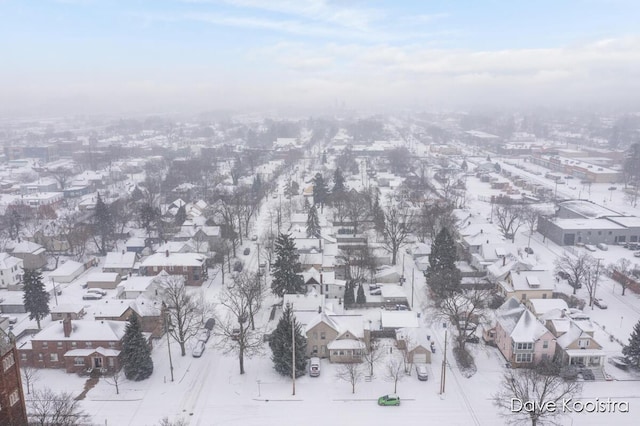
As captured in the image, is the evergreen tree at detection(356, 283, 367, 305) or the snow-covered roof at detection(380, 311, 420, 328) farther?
the evergreen tree at detection(356, 283, 367, 305)

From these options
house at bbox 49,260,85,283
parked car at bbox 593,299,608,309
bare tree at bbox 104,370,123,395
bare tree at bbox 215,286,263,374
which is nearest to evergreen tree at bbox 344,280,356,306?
bare tree at bbox 215,286,263,374

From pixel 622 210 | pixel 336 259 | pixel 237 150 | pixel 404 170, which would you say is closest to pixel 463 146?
pixel 404 170

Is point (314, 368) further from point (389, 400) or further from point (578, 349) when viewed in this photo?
point (578, 349)

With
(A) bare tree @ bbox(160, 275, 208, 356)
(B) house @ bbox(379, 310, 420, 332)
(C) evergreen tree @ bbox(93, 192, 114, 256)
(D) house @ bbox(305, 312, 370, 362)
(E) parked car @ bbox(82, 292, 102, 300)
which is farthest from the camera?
(C) evergreen tree @ bbox(93, 192, 114, 256)

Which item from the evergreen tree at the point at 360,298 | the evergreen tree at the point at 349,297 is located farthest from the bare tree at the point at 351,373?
the evergreen tree at the point at 360,298

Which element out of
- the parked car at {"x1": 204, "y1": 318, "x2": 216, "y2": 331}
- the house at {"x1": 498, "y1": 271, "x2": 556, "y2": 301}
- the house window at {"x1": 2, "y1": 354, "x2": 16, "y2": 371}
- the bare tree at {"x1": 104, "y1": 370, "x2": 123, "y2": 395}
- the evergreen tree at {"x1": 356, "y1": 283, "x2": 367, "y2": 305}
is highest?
the house window at {"x1": 2, "y1": 354, "x2": 16, "y2": 371}

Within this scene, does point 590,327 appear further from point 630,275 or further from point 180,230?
point 180,230

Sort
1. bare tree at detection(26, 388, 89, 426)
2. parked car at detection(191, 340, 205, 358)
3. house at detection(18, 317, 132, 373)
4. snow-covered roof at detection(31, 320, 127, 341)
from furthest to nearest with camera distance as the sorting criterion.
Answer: parked car at detection(191, 340, 205, 358)
snow-covered roof at detection(31, 320, 127, 341)
house at detection(18, 317, 132, 373)
bare tree at detection(26, 388, 89, 426)

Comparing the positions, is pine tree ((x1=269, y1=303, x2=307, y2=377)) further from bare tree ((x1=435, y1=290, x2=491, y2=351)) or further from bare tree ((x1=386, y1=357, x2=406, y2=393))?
bare tree ((x1=435, y1=290, x2=491, y2=351))
